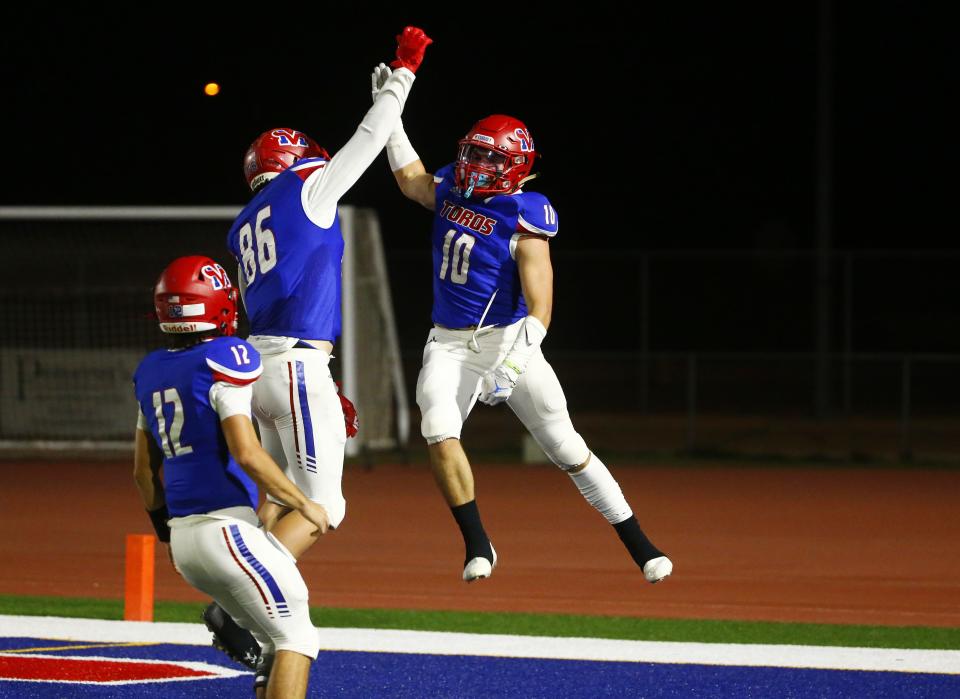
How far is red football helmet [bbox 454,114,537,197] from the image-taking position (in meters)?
6.64

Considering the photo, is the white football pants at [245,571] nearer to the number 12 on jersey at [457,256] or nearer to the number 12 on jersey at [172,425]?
the number 12 on jersey at [172,425]

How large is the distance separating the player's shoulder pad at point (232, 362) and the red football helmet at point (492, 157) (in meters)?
1.93

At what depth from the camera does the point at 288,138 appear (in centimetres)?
638

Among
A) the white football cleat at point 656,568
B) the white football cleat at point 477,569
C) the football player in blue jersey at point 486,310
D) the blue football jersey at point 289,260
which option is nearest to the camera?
the blue football jersey at point 289,260

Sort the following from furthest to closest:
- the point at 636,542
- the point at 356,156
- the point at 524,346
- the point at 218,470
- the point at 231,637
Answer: the point at 636,542
the point at 524,346
the point at 356,156
the point at 231,637
the point at 218,470

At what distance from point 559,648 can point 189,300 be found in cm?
336

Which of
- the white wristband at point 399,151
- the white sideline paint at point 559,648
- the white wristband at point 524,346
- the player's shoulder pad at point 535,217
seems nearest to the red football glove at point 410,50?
the white wristband at point 399,151

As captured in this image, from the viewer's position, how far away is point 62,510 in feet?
44.5

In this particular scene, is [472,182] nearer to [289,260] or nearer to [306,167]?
[306,167]

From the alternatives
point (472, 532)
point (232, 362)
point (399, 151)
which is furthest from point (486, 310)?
point (232, 362)

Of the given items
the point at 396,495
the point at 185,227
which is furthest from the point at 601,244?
the point at 396,495

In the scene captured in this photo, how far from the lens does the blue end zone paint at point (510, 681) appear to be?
21.6 feet

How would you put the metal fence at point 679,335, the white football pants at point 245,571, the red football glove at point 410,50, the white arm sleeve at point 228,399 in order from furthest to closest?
the metal fence at point 679,335, the red football glove at point 410,50, the white football pants at point 245,571, the white arm sleeve at point 228,399

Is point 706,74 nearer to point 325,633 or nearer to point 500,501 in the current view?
point 500,501
